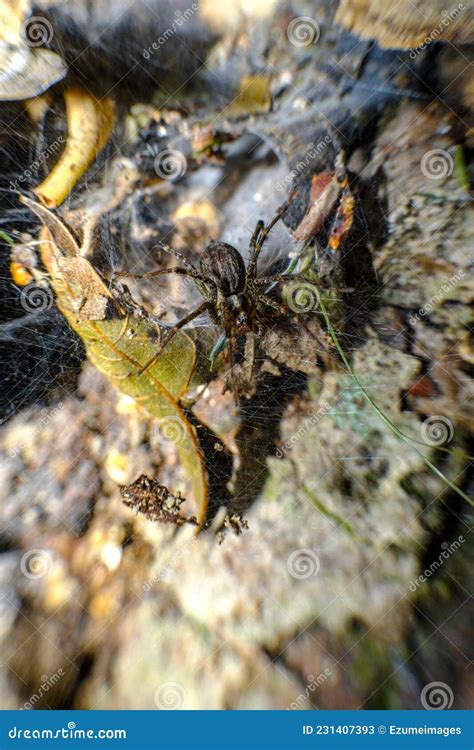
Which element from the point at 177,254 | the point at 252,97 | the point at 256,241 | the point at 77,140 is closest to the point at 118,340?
the point at 177,254

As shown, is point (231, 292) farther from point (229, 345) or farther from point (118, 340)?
point (118, 340)

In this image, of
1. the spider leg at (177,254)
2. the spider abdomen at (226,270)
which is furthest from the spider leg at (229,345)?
the spider leg at (177,254)

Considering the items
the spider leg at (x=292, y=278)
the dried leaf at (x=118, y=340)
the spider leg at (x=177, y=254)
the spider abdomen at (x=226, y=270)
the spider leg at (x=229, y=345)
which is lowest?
the dried leaf at (x=118, y=340)

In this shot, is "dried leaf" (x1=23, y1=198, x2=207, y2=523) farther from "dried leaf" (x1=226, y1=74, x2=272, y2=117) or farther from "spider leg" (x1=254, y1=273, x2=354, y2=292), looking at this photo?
"dried leaf" (x1=226, y1=74, x2=272, y2=117)

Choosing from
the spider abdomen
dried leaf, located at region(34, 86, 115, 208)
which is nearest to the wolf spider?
the spider abdomen

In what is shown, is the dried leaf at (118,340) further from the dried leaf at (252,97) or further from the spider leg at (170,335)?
the dried leaf at (252,97)

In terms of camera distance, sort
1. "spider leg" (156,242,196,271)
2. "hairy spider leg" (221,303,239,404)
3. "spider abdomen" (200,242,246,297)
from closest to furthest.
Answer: "hairy spider leg" (221,303,239,404) < "spider abdomen" (200,242,246,297) < "spider leg" (156,242,196,271)

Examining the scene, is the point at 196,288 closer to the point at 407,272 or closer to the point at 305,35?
the point at 407,272

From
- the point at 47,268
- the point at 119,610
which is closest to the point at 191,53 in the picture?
the point at 47,268
